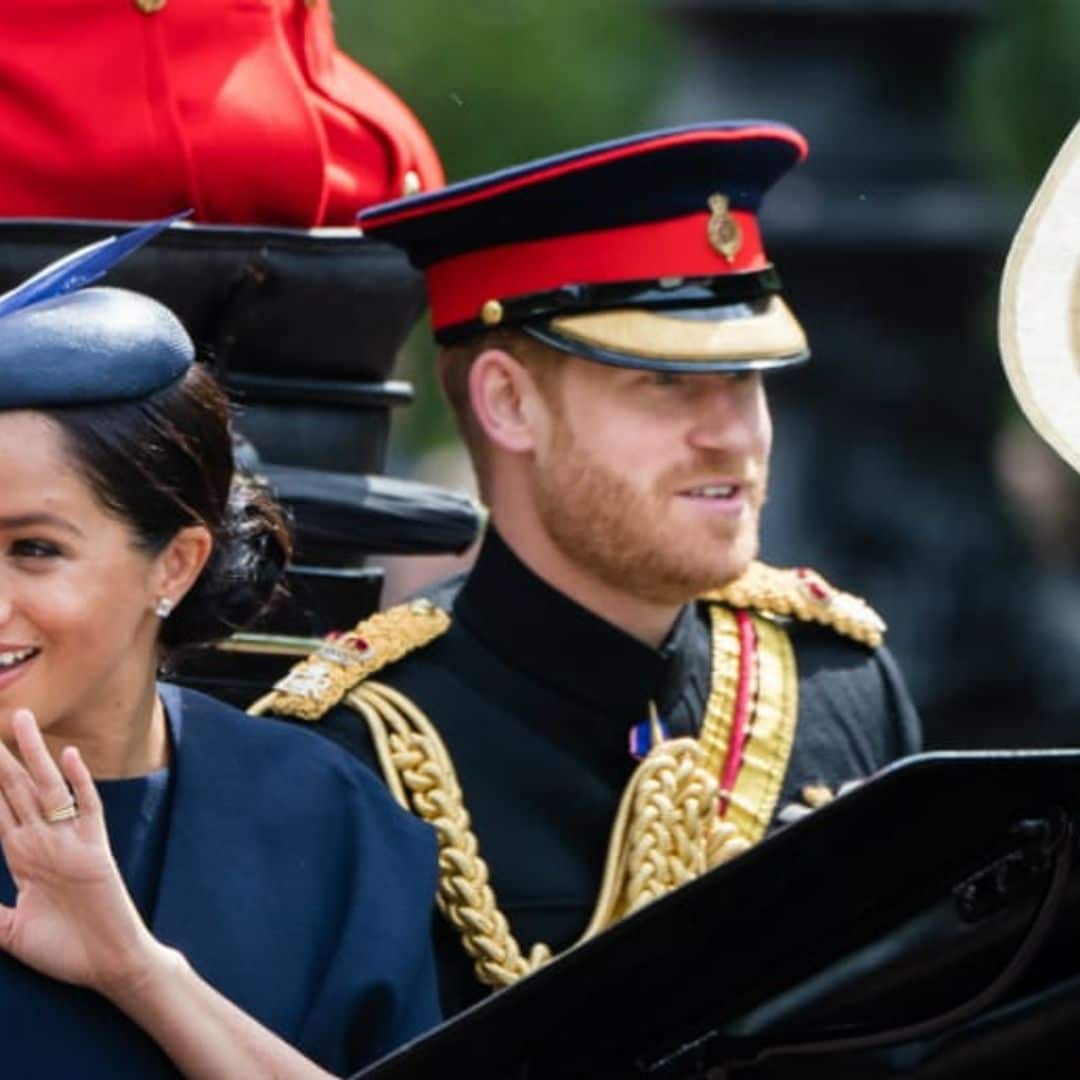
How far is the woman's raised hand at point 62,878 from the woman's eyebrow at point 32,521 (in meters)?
0.22

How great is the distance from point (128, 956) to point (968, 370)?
13456 millimetres

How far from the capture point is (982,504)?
1593 cm

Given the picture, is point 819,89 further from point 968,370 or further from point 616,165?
point 616,165

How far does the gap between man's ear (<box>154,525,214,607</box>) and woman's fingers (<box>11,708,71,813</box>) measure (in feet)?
1.04

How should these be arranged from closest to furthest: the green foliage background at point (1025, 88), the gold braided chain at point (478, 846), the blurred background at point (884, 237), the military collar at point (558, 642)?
the gold braided chain at point (478, 846) → the military collar at point (558, 642) → the blurred background at point (884, 237) → the green foliage background at point (1025, 88)

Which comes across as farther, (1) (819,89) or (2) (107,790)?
(1) (819,89)

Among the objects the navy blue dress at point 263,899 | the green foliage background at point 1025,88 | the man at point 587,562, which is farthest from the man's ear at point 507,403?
the green foliage background at point 1025,88

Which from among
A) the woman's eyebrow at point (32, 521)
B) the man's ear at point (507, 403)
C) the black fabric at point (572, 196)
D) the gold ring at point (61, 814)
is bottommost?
the man's ear at point (507, 403)

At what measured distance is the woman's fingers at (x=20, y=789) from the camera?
355 centimetres

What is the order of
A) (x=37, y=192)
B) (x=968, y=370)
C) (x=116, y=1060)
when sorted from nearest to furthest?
1. (x=116, y=1060)
2. (x=37, y=192)
3. (x=968, y=370)

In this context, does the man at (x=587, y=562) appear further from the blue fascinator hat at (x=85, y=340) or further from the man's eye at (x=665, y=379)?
the blue fascinator hat at (x=85, y=340)

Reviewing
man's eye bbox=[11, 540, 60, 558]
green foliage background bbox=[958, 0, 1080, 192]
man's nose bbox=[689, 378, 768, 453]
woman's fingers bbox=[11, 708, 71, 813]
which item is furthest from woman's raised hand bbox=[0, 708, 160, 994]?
green foliage background bbox=[958, 0, 1080, 192]

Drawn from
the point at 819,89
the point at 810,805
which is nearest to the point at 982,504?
the point at 819,89

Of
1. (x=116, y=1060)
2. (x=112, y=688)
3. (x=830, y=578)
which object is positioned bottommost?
(x=830, y=578)
